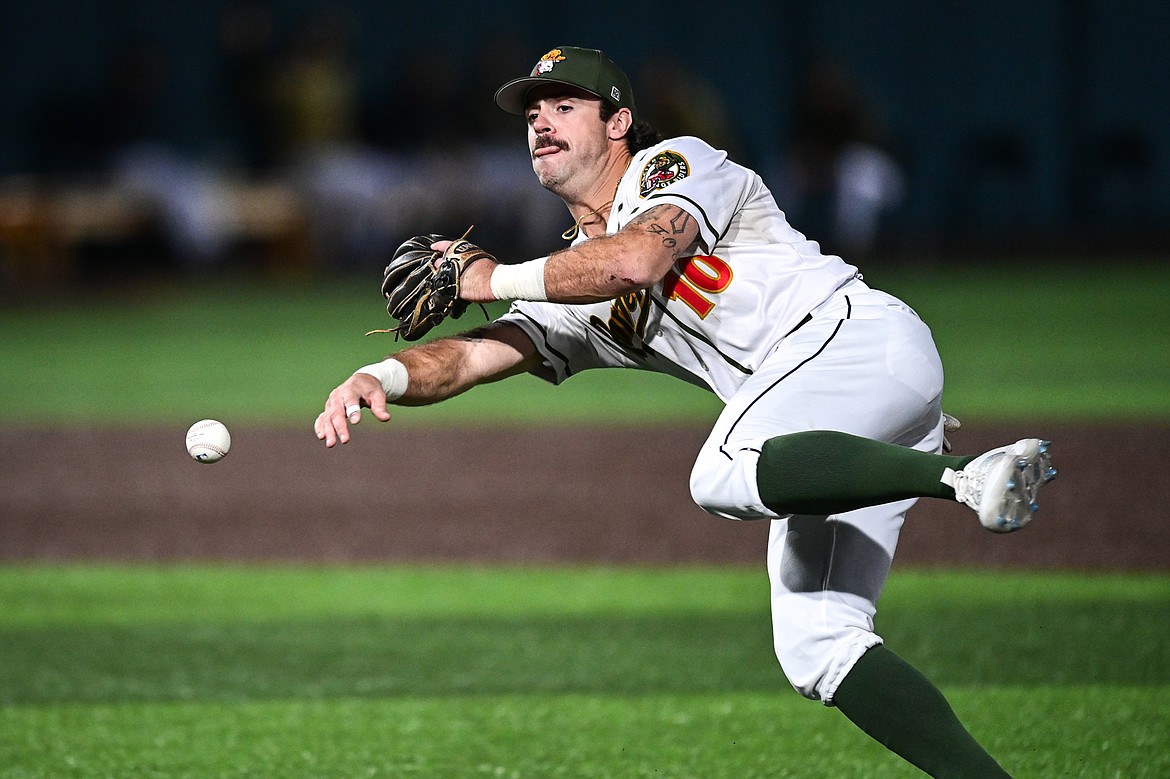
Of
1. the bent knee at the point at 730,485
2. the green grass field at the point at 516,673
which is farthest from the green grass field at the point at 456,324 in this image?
the bent knee at the point at 730,485

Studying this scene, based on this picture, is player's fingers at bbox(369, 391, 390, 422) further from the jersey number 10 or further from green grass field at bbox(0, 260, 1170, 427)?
green grass field at bbox(0, 260, 1170, 427)

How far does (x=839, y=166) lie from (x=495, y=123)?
4.98 metres

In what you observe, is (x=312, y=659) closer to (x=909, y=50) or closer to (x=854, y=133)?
(x=854, y=133)

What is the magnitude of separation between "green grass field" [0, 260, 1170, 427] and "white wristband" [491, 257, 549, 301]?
275 inches

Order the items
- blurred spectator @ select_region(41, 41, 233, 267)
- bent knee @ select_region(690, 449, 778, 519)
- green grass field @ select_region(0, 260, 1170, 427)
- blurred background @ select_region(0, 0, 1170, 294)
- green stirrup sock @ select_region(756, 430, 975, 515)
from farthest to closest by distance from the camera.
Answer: blurred background @ select_region(0, 0, 1170, 294)
blurred spectator @ select_region(41, 41, 233, 267)
green grass field @ select_region(0, 260, 1170, 427)
bent knee @ select_region(690, 449, 778, 519)
green stirrup sock @ select_region(756, 430, 975, 515)

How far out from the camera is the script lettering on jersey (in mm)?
3826

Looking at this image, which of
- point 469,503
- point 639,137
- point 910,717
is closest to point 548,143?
point 639,137

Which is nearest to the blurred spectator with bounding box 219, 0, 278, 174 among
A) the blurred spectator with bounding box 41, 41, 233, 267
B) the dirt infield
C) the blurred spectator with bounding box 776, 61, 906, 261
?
the blurred spectator with bounding box 41, 41, 233, 267

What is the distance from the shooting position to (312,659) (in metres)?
5.66

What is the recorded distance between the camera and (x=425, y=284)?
3662mm

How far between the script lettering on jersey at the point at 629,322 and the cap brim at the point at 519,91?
1.78 feet

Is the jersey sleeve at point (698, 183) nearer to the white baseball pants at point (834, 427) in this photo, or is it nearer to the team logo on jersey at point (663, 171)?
the team logo on jersey at point (663, 171)

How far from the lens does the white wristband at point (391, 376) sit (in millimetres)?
3781

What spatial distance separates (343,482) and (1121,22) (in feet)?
51.0
